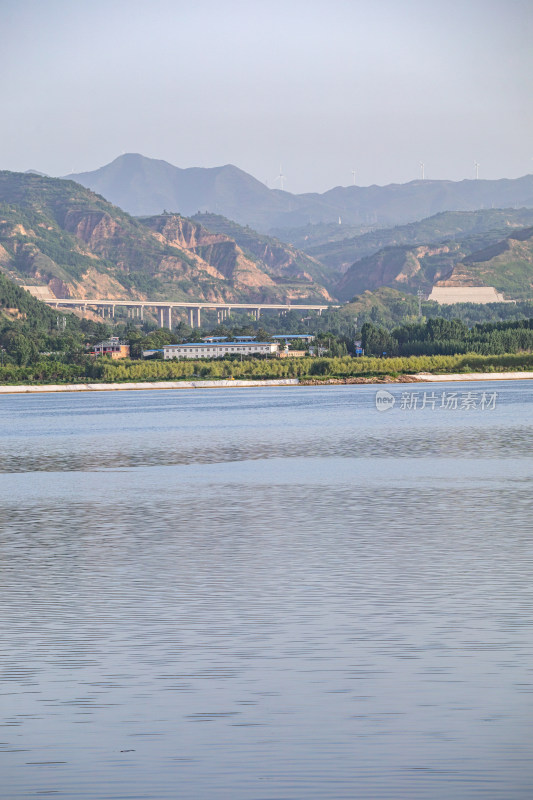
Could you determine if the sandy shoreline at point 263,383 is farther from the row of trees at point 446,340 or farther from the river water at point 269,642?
the river water at point 269,642

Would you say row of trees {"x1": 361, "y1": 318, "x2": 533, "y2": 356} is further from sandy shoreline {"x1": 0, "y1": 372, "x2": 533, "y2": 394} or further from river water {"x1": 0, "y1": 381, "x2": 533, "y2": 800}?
river water {"x1": 0, "y1": 381, "x2": 533, "y2": 800}

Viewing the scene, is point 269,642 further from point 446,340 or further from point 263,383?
point 446,340

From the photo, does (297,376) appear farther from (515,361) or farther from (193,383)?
(515,361)

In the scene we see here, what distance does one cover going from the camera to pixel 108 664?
11672 mm

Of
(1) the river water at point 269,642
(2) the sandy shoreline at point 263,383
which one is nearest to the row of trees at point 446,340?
(2) the sandy shoreline at point 263,383

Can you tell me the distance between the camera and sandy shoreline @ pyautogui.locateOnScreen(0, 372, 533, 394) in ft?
529

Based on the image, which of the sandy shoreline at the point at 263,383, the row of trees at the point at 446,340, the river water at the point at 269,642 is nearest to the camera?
the river water at the point at 269,642

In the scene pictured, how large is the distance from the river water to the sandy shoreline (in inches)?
5131

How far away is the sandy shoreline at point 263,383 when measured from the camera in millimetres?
161250

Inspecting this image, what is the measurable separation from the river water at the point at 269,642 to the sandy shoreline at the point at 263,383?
130 meters

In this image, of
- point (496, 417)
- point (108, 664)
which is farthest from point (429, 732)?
point (496, 417)

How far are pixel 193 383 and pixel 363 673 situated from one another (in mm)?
158608

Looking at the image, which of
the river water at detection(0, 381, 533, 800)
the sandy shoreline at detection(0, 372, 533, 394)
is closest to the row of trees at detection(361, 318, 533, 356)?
the sandy shoreline at detection(0, 372, 533, 394)

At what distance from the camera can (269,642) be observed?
1255 cm
